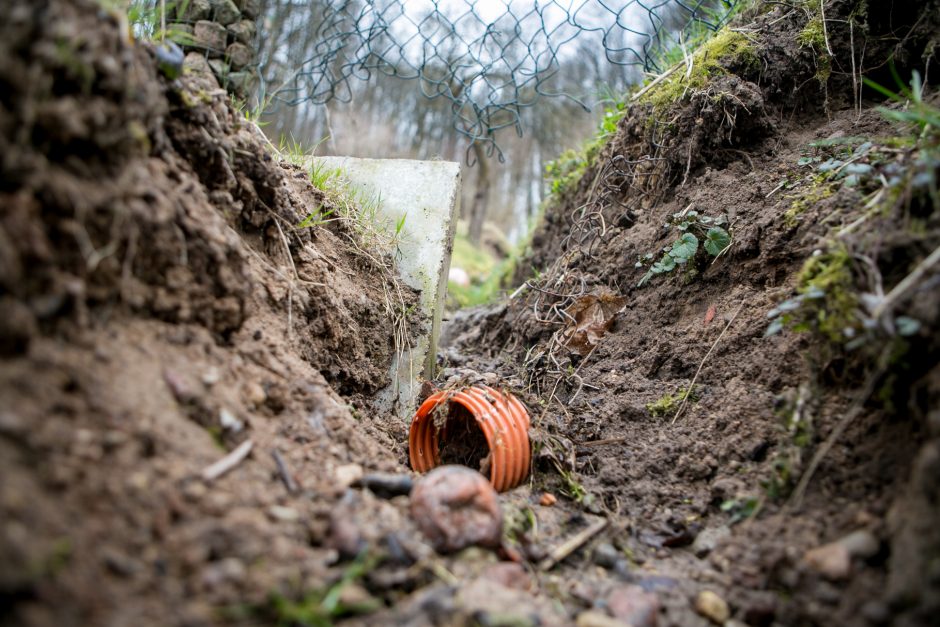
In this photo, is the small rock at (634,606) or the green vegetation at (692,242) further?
the green vegetation at (692,242)

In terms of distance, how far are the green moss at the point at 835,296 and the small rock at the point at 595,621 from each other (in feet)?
2.89

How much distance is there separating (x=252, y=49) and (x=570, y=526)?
318 cm

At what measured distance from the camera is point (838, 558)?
1210 millimetres

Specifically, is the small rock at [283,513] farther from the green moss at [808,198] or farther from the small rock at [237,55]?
the small rock at [237,55]

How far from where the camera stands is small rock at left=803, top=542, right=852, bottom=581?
1195 millimetres

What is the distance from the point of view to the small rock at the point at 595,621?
1.24 meters

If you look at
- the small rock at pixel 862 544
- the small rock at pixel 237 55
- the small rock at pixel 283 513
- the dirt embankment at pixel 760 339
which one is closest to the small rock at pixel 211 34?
the small rock at pixel 237 55

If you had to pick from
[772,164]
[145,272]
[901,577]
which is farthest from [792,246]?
[145,272]

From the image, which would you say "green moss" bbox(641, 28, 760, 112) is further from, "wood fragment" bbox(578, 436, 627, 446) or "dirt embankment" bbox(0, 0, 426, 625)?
"dirt embankment" bbox(0, 0, 426, 625)

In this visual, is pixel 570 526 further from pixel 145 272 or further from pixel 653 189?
pixel 653 189

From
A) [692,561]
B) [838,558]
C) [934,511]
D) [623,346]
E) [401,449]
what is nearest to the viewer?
[934,511]

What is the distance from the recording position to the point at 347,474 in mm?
1438

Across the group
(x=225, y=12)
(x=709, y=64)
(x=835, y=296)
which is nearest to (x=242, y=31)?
(x=225, y=12)

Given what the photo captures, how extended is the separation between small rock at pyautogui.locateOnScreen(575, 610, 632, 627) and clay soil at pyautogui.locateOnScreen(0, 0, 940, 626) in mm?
17
